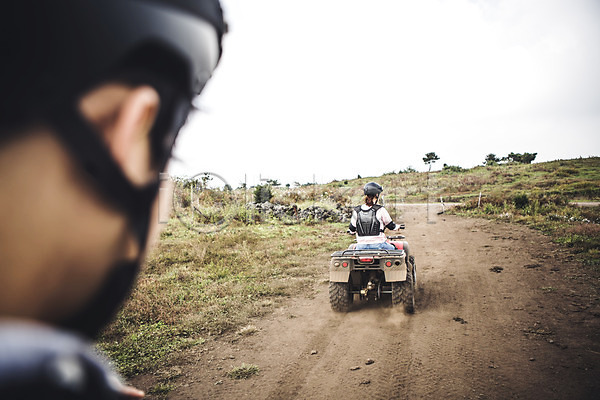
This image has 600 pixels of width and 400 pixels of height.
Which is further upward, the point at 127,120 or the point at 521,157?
the point at 521,157

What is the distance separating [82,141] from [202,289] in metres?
7.13

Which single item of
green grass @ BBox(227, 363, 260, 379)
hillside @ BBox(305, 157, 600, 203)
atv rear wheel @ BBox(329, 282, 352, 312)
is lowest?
green grass @ BBox(227, 363, 260, 379)

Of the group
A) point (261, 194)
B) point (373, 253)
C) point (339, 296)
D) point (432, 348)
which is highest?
point (261, 194)

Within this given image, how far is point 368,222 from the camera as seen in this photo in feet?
19.5

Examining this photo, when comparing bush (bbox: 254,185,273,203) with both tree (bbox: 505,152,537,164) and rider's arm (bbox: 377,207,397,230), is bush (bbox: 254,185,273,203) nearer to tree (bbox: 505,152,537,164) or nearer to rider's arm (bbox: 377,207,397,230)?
rider's arm (bbox: 377,207,397,230)

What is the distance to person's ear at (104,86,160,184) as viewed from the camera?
0.45m

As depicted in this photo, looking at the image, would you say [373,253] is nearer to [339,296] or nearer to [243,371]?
[339,296]

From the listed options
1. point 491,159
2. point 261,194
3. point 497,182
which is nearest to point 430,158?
point 491,159

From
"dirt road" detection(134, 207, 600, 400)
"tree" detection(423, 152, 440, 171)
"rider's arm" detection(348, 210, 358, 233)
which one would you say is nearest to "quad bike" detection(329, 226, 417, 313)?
"dirt road" detection(134, 207, 600, 400)

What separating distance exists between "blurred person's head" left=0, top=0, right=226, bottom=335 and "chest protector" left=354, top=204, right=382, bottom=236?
18.1 feet

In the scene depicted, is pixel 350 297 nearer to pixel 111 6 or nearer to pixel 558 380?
pixel 558 380

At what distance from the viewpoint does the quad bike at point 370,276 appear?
202 inches

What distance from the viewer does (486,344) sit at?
427 cm

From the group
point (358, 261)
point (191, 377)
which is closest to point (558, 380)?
point (358, 261)
